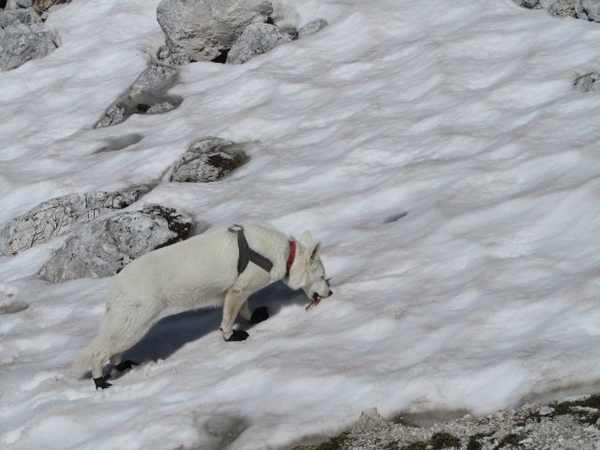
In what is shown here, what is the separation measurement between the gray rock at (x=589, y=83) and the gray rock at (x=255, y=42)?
826 cm

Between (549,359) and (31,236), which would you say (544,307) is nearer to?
(549,359)

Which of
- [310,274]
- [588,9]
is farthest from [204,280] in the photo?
[588,9]

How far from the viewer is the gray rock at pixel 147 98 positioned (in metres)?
19.9

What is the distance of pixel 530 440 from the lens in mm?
7184

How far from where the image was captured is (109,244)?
538 inches

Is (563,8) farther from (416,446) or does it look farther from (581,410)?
(416,446)

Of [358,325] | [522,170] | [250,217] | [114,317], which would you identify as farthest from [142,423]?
[522,170]

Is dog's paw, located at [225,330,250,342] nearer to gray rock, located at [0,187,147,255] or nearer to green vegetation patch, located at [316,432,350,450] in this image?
green vegetation patch, located at [316,432,350,450]

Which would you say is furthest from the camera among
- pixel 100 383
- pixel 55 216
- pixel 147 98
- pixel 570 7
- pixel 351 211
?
pixel 147 98

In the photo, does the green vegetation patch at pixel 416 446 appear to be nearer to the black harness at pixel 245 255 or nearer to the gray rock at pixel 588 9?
the black harness at pixel 245 255

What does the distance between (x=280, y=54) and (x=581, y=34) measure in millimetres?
7186

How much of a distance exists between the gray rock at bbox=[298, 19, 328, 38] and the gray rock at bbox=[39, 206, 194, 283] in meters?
8.88

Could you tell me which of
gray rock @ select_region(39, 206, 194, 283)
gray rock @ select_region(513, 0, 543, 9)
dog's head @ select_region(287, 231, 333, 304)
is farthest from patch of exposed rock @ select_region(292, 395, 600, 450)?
gray rock @ select_region(513, 0, 543, 9)

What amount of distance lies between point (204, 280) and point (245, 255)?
638 millimetres
